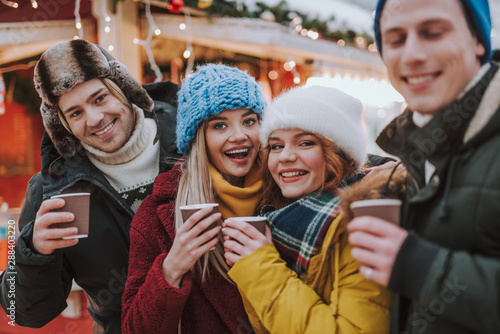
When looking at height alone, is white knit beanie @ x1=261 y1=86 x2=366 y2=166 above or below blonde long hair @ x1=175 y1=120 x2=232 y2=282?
above

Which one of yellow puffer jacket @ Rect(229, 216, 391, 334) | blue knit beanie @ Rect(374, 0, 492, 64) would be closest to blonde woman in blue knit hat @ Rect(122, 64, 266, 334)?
yellow puffer jacket @ Rect(229, 216, 391, 334)

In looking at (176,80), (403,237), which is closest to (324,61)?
(176,80)

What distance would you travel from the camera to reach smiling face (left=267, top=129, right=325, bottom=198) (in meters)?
1.53

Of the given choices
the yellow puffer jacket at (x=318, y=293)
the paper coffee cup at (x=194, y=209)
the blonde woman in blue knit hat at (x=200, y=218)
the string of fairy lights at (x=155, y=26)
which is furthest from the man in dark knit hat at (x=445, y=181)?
the string of fairy lights at (x=155, y=26)

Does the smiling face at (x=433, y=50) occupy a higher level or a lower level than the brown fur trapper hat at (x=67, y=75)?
higher

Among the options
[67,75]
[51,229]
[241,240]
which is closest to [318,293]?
[241,240]

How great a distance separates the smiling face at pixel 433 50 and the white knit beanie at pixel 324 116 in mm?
461

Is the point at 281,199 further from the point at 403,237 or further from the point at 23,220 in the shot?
the point at 23,220

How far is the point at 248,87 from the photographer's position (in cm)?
186

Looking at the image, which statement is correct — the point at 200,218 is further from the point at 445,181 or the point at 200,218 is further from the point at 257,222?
the point at 445,181

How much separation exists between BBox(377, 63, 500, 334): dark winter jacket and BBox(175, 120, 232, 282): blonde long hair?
0.85 metres

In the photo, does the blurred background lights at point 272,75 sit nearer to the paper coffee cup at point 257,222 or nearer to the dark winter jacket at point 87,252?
the dark winter jacket at point 87,252

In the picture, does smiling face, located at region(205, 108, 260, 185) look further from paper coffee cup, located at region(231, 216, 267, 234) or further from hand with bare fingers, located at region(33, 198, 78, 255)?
hand with bare fingers, located at region(33, 198, 78, 255)

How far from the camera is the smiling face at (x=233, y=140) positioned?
5.98 ft
